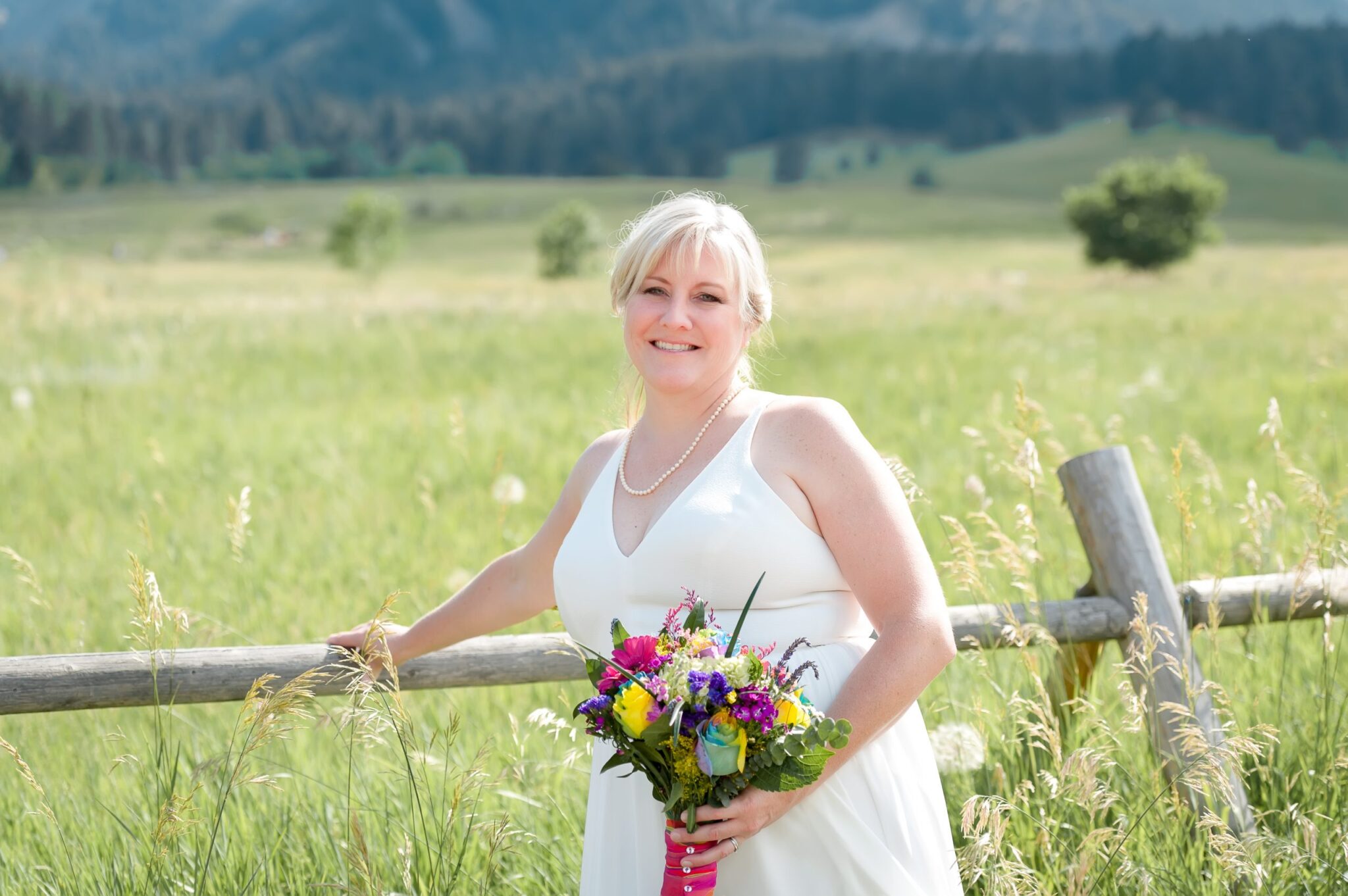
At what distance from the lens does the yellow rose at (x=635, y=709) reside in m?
1.88

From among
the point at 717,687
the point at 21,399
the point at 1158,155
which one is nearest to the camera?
the point at 717,687

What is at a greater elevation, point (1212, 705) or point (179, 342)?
point (179, 342)

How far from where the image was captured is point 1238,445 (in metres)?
8.20

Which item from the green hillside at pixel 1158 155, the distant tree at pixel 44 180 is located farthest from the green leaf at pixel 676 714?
the distant tree at pixel 44 180

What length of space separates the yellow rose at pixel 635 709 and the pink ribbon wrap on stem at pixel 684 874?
267 millimetres

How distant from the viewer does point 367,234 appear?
67188 millimetres

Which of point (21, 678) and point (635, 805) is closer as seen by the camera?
point (635, 805)

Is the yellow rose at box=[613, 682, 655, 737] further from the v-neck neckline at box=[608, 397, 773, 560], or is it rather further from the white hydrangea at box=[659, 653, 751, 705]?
the v-neck neckline at box=[608, 397, 773, 560]

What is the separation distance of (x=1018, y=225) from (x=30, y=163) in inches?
5690

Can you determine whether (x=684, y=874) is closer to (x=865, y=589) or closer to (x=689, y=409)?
(x=865, y=589)

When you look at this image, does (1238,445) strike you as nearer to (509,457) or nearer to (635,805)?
(509,457)

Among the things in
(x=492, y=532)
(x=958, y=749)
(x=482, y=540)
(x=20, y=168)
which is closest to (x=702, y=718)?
A: (x=958, y=749)

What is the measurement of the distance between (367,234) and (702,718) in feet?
227

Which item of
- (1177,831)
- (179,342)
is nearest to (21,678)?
(1177,831)
